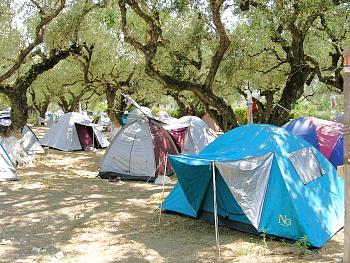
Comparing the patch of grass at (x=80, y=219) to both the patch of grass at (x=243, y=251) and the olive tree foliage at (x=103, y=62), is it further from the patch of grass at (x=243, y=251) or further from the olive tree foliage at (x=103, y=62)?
the olive tree foliage at (x=103, y=62)

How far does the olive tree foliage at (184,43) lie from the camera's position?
933 centimetres

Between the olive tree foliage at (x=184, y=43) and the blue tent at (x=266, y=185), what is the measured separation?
2604mm

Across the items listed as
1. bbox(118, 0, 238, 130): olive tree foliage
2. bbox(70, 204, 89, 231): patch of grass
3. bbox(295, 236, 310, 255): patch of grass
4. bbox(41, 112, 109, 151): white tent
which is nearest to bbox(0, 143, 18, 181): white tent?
bbox(70, 204, 89, 231): patch of grass

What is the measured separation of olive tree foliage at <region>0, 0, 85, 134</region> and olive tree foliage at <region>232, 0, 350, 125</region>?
4765mm

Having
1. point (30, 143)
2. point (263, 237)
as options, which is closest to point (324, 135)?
point (263, 237)

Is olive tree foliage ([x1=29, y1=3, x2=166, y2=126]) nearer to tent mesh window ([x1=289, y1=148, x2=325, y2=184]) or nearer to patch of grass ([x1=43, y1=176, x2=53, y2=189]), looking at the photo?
patch of grass ([x1=43, y1=176, x2=53, y2=189])

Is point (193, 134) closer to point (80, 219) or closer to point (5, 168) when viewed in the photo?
point (5, 168)

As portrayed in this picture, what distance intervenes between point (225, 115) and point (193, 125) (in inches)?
134

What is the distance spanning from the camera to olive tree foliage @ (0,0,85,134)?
470 inches

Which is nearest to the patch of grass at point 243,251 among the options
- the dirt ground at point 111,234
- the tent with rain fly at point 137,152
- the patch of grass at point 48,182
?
the dirt ground at point 111,234

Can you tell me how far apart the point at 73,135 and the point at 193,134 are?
7.10 meters

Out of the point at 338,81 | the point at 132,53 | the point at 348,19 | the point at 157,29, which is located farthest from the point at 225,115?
the point at 132,53

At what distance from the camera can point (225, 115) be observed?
952 cm

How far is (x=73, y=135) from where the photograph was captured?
59.3ft
